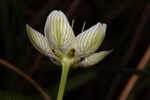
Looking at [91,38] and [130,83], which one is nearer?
[91,38]

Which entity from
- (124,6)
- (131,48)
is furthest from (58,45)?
(124,6)

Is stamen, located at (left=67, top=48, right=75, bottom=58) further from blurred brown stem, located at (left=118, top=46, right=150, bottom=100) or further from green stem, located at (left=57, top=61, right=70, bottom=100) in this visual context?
blurred brown stem, located at (left=118, top=46, right=150, bottom=100)

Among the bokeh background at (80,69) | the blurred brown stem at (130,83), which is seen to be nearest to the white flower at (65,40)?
the bokeh background at (80,69)

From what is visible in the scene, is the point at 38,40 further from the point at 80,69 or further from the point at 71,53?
the point at 80,69

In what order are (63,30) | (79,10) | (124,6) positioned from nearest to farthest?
(63,30) → (124,6) → (79,10)

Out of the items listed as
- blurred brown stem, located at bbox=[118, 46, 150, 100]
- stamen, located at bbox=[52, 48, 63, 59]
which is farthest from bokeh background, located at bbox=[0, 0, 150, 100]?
stamen, located at bbox=[52, 48, 63, 59]

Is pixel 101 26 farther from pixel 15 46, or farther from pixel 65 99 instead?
pixel 65 99

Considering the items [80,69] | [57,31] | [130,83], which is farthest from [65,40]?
[80,69]
